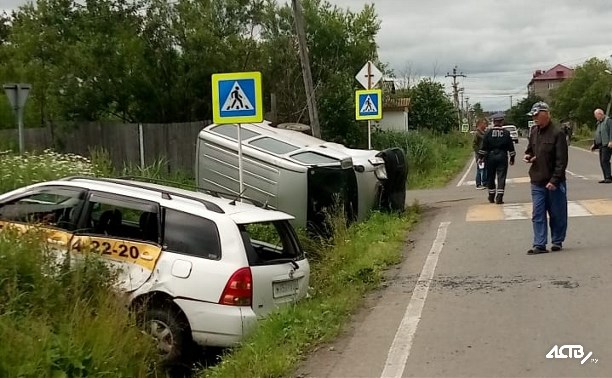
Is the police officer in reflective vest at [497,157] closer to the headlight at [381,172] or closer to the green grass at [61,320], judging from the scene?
the headlight at [381,172]

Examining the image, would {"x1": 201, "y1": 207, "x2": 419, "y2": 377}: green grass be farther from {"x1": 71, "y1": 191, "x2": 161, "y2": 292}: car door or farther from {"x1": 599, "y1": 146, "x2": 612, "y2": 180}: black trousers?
{"x1": 599, "y1": 146, "x2": 612, "y2": 180}: black trousers

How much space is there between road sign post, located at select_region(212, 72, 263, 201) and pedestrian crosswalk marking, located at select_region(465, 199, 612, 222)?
4.17 metres

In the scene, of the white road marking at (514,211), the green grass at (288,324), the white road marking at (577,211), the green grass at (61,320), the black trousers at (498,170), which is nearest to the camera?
the green grass at (61,320)

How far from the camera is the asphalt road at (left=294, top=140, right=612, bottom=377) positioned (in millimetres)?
6176

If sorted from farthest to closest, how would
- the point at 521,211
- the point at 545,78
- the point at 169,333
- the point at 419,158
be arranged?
1. the point at 545,78
2. the point at 419,158
3. the point at 521,211
4. the point at 169,333

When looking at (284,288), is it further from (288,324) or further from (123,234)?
(123,234)

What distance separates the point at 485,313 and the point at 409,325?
2.40ft

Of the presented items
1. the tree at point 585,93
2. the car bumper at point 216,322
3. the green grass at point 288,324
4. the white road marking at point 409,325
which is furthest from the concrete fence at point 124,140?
the tree at point 585,93

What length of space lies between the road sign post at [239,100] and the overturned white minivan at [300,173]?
1.17m

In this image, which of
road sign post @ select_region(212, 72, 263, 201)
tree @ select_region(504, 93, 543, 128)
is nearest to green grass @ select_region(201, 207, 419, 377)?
road sign post @ select_region(212, 72, 263, 201)

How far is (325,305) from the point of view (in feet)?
26.5

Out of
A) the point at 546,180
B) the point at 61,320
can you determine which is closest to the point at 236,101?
the point at 546,180

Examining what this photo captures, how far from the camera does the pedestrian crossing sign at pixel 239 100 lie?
466 inches

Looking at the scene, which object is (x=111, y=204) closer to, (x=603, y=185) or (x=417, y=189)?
(x=603, y=185)
